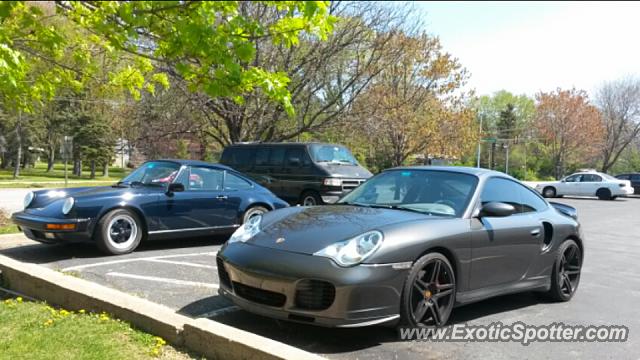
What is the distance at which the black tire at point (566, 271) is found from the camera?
569 cm

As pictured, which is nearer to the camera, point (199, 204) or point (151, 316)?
point (151, 316)

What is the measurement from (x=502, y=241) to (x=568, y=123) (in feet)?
178

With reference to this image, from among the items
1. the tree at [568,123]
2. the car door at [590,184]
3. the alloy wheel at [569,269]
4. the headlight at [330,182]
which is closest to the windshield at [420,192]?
the alloy wheel at [569,269]

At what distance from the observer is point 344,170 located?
45.5 feet

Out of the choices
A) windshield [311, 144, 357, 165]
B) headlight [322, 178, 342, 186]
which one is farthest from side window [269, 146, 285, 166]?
headlight [322, 178, 342, 186]

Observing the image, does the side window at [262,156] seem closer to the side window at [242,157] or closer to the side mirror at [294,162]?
the side window at [242,157]

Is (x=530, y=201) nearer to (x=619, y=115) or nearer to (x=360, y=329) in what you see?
(x=360, y=329)

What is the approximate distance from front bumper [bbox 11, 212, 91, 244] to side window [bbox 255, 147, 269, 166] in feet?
26.1

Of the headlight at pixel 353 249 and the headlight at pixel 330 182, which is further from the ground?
the headlight at pixel 330 182

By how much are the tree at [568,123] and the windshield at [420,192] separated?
53825 mm

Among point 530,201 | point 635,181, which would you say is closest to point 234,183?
point 530,201

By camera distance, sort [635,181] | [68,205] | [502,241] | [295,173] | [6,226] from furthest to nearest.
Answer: [635,181] < [295,173] < [6,226] < [68,205] < [502,241]

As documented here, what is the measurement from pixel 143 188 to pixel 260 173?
22.8ft

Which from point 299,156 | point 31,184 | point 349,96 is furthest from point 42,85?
point 31,184
